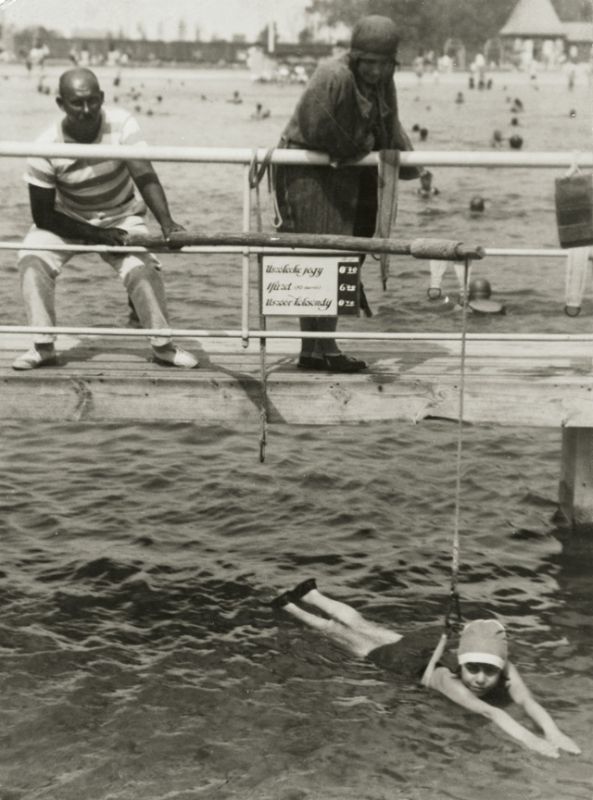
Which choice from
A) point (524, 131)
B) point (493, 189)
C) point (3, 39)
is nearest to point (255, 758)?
point (493, 189)

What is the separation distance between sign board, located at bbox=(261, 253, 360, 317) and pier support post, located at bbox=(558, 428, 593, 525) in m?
2.39

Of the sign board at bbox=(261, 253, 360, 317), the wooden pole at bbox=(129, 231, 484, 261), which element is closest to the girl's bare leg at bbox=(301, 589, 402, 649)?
the sign board at bbox=(261, 253, 360, 317)

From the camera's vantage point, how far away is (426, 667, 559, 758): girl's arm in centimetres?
712

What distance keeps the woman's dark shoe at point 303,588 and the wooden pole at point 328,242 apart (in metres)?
2.56

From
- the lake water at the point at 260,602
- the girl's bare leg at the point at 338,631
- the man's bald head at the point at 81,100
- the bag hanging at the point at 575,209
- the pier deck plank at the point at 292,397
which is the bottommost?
the lake water at the point at 260,602

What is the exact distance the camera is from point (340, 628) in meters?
8.48

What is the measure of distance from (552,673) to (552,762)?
1.10 m

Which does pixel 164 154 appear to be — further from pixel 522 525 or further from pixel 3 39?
pixel 3 39

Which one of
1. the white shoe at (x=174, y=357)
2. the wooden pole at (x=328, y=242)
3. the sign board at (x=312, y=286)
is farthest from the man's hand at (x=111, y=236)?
the sign board at (x=312, y=286)

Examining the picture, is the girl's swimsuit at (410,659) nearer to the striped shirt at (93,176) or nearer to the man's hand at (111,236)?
the man's hand at (111,236)

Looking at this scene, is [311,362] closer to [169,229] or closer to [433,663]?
[169,229]

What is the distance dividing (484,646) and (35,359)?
3171mm

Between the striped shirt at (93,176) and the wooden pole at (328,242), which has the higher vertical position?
the striped shirt at (93,176)

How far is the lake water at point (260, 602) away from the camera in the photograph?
276 inches
